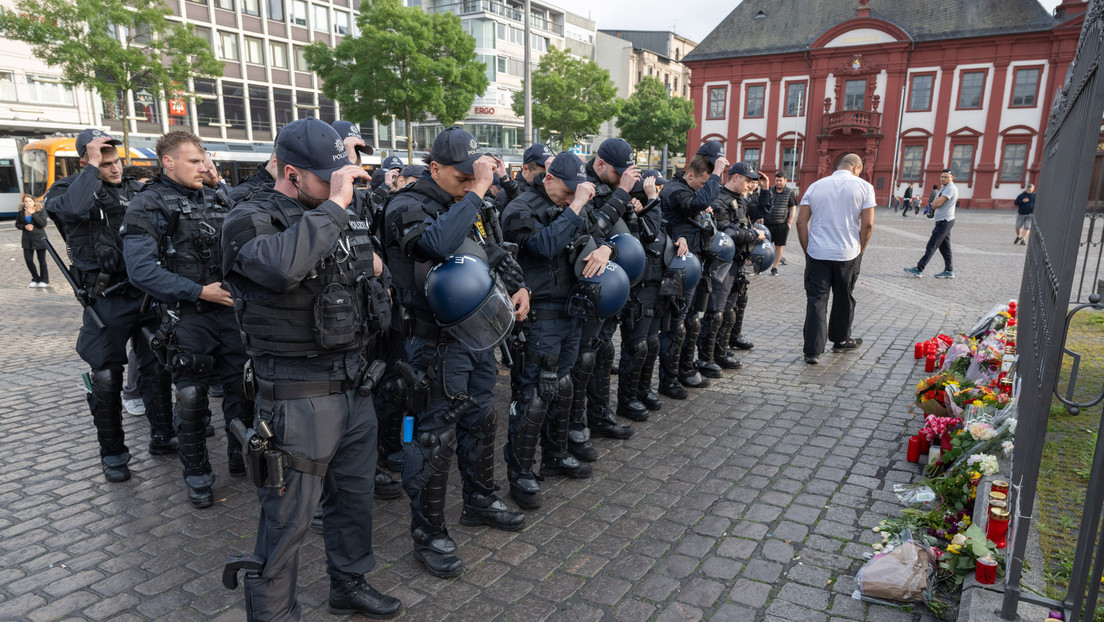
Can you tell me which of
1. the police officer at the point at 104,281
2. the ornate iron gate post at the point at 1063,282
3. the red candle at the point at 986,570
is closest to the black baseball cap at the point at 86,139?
the police officer at the point at 104,281

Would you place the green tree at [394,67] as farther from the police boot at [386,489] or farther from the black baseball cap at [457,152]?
the black baseball cap at [457,152]

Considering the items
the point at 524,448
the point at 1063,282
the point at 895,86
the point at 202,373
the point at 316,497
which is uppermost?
the point at 895,86

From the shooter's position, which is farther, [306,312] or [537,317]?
Result: [537,317]

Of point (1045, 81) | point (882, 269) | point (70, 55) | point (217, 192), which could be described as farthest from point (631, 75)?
point (217, 192)

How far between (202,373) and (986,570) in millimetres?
4581

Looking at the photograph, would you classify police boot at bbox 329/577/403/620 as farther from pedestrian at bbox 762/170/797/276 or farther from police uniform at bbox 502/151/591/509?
pedestrian at bbox 762/170/797/276

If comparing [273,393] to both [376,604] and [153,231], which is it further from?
[153,231]

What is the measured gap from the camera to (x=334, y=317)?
2.87 metres

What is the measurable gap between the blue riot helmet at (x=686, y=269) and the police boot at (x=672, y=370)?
1.84 feet

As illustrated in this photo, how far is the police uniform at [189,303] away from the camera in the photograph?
4.26 m

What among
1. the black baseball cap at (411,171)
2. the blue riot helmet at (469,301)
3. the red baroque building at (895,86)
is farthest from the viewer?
the red baroque building at (895,86)

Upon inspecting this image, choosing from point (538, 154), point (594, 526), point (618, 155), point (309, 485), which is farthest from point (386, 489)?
point (538, 154)

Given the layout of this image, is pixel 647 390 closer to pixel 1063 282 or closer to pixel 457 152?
pixel 457 152

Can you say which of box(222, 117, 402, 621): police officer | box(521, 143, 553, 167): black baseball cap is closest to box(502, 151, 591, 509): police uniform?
box(222, 117, 402, 621): police officer
